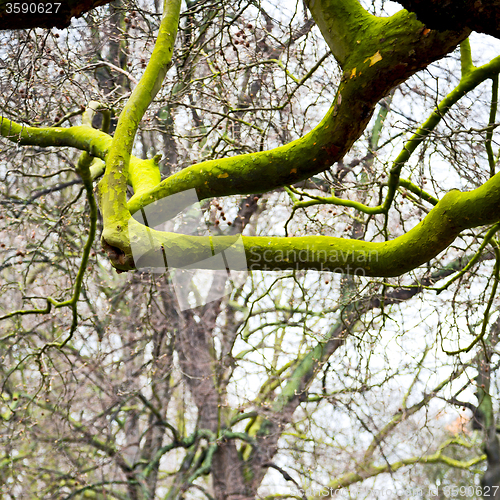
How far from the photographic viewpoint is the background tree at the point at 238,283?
157 inches

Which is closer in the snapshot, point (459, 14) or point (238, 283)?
point (459, 14)

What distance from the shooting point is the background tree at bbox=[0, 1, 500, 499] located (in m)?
3.98

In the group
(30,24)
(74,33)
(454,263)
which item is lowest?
(30,24)

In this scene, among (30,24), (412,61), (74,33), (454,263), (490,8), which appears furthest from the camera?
(454,263)

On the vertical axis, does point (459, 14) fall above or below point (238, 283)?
below

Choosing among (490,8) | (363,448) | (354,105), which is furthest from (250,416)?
(490,8)

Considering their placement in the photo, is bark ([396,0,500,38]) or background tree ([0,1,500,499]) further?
background tree ([0,1,500,499])

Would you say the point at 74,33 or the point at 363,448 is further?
the point at 363,448

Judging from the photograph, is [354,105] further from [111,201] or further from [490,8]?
[111,201]

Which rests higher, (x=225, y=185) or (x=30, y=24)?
(x=30, y=24)

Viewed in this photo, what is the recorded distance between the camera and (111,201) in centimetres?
213

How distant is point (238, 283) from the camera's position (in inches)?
255

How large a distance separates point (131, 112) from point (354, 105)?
102 centimetres

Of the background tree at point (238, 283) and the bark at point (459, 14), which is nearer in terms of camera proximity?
the bark at point (459, 14)
